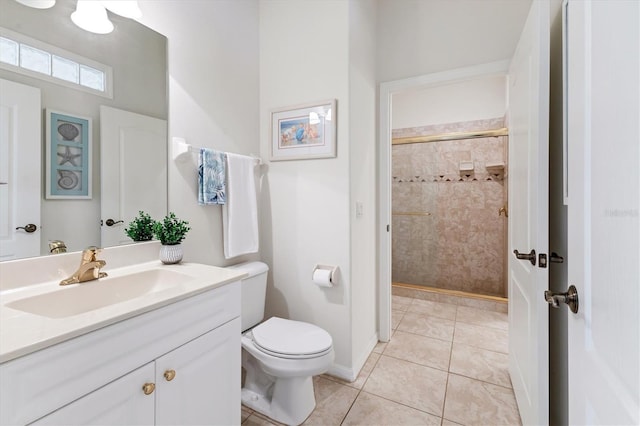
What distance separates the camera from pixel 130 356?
2.67ft

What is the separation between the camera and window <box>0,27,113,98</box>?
3.30 ft

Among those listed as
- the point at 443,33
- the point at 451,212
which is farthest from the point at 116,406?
the point at 451,212

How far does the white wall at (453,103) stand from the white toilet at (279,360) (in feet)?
9.26

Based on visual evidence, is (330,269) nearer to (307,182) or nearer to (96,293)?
(307,182)

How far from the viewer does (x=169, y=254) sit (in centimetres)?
136

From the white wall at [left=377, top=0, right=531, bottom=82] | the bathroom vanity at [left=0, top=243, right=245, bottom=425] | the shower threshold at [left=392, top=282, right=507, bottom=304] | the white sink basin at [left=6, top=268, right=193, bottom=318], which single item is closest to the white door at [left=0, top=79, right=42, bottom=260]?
the bathroom vanity at [left=0, top=243, right=245, bottom=425]

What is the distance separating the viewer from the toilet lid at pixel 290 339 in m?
1.42

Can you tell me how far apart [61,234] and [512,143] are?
91.3 inches

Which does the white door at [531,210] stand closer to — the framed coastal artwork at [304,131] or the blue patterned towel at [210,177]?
the framed coastal artwork at [304,131]

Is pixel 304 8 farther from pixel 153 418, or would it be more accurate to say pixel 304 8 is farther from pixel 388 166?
pixel 153 418

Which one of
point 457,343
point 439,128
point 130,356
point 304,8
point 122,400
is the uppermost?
point 304,8

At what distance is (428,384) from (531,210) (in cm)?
123

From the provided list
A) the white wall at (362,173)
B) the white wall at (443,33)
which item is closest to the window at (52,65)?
the white wall at (362,173)

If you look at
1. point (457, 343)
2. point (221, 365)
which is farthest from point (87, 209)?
point (457, 343)
